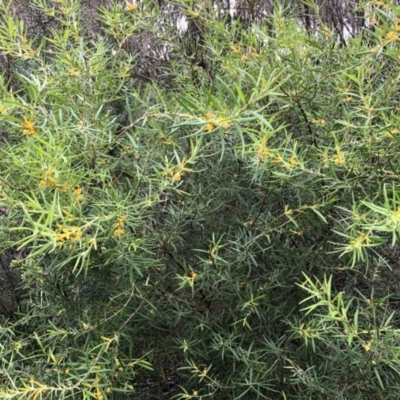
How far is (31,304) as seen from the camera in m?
1.45

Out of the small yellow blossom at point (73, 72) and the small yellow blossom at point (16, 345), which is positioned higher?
the small yellow blossom at point (73, 72)

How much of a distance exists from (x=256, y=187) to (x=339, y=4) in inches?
80.0

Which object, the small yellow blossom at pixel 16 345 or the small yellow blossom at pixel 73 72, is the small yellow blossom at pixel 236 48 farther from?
the small yellow blossom at pixel 16 345

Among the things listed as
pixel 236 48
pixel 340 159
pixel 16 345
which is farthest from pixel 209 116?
pixel 16 345

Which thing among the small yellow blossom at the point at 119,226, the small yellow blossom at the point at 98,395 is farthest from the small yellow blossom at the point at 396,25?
the small yellow blossom at the point at 98,395

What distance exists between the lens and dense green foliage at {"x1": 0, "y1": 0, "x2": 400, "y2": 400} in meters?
0.99

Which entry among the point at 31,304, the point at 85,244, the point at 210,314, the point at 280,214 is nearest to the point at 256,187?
the point at 280,214

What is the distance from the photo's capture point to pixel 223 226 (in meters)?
1.26

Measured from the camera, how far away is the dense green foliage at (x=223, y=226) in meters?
0.99

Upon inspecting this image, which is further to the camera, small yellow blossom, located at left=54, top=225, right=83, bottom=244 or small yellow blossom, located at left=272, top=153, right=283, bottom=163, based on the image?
small yellow blossom, located at left=272, top=153, right=283, bottom=163

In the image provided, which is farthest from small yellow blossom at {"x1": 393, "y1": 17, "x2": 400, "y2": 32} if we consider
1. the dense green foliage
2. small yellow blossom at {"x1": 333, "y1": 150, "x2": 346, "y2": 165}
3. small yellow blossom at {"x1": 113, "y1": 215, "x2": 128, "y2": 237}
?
small yellow blossom at {"x1": 113, "y1": 215, "x2": 128, "y2": 237}

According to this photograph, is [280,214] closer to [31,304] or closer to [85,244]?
[85,244]

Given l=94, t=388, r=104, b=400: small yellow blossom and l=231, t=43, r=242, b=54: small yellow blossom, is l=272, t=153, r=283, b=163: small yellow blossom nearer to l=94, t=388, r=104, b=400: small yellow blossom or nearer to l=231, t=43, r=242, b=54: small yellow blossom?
l=231, t=43, r=242, b=54: small yellow blossom

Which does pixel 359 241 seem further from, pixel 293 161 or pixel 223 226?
pixel 223 226
